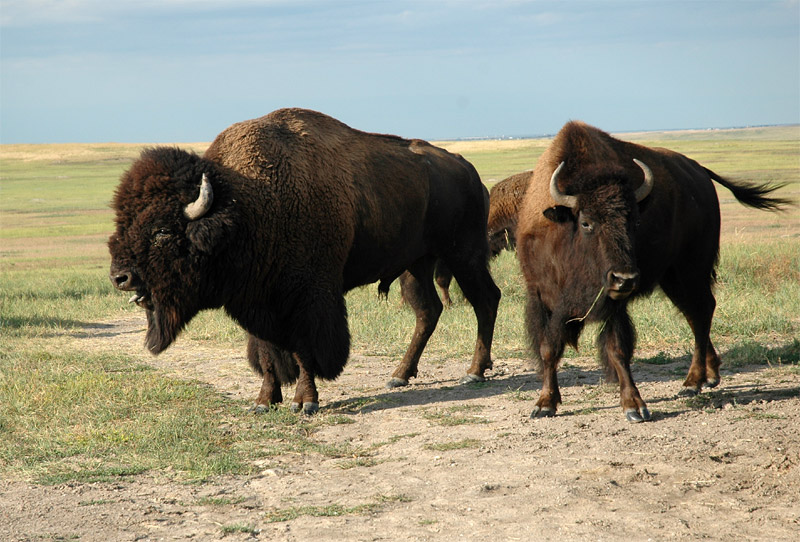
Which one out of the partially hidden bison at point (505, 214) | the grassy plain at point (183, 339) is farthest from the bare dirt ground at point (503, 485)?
the partially hidden bison at point (505, 214)

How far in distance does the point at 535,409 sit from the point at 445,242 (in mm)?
2403

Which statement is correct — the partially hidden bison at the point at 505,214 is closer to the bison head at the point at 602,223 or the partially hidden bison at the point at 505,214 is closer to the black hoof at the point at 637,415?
the bison head at the point at 602,223

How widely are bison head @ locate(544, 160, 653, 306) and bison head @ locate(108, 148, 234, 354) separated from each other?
A: 2512 millimetres

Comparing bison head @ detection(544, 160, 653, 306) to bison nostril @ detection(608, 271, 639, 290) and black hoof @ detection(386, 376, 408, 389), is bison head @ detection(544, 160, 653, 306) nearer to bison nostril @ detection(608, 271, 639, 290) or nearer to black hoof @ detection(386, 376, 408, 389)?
bison nostril @ detection(608, 271, 639, 290)

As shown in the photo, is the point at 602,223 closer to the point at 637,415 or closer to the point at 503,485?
the point at 637,415

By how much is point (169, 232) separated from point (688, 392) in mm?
4251

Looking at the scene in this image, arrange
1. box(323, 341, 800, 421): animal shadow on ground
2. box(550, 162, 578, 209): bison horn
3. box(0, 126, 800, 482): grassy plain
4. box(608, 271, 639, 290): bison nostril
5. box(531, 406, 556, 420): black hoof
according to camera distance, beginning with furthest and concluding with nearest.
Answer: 1. box(323, 341, 800, 421): animal shadow on ground
2. box(531, 406, 556, 420): black hoof
3. box(550, 162, 578, 209): bison horn
4. box(0, 126, 800, 482): grassy plain
5. box(608, 271, 639, 290): bison nostril

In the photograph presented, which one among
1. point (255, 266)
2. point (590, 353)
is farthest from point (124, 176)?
point (590, 353)

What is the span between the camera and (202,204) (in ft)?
20.9

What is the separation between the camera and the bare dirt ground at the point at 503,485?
4.25 metres

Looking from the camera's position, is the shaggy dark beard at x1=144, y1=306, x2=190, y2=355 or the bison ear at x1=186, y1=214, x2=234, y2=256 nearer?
the bison ear at x1=186, y1=214, x2=234, y2=256

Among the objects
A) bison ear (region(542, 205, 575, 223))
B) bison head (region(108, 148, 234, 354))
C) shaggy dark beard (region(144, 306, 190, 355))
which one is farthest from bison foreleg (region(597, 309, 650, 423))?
shaggy dark beard (region(144, 306, 190, 355))

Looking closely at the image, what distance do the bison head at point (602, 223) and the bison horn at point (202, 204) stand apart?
2.48 metres

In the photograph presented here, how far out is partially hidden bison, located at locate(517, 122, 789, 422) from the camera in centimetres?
595
